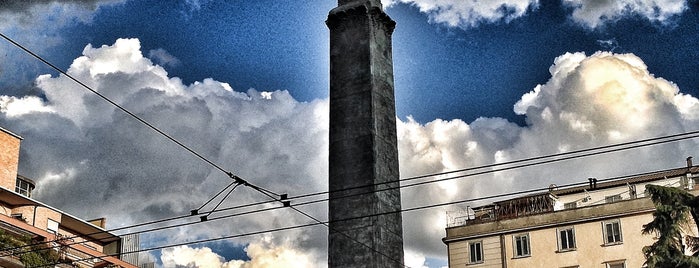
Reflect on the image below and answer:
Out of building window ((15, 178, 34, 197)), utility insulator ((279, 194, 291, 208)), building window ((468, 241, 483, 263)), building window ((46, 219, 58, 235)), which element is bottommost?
utility insulator ((279, 194, 291, 208))

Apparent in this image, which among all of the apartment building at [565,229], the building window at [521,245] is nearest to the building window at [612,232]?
the apartment building at [565,229]

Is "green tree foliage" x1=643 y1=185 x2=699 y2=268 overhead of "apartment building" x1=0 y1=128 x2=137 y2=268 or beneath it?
beneath

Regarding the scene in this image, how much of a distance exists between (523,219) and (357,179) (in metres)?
26.2

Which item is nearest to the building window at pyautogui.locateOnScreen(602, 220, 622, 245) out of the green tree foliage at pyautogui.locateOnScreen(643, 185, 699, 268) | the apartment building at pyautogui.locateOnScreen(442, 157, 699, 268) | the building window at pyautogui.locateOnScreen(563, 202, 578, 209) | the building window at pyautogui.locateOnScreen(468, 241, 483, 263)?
the apartment building at pyautogui.locateOnScreen(442, 157, 699, 268)

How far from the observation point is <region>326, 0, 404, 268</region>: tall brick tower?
54.5 feet

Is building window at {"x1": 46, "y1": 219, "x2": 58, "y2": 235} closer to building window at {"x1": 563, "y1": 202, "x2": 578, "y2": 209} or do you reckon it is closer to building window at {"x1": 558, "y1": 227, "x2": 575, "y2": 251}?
building window at {"x1": 558, "y1": 227, "x2": 575, "y2": 251}

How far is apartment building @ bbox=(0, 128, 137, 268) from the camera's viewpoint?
113 ft

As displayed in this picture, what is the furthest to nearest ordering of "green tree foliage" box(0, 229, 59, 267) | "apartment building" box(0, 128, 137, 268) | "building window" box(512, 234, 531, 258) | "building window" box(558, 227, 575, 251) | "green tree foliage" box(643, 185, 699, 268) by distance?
"building window" box(512, 234, 531, 258) → "building window" box(558, 227, 575, 251) → "apartment building" box(0, 128, 137, 268) → "green tree foliage" box(0, 229, 59, 267) → "green tree foliage" box(643, 185, 699, 268)

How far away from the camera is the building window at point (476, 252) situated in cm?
4222

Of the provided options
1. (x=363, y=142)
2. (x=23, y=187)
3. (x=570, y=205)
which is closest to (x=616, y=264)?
(x=570, y=205)

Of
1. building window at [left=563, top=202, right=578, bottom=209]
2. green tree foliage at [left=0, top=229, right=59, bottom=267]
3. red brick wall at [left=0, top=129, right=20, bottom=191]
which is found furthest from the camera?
building window at [left=563, top=202, right=578, bottom=209]

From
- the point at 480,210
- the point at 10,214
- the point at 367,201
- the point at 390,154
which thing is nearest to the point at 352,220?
the point at 367,201

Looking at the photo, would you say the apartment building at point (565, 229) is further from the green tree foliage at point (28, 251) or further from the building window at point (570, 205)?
the green tree foliage at point (28, 251)

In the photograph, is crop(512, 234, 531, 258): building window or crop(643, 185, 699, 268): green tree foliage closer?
crop(643, 185, 699, 268): green tree foliage
